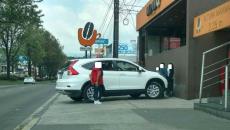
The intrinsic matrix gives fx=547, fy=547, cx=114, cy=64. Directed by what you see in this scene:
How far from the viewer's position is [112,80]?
67.0ft

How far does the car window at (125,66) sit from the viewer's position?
68.1 ft

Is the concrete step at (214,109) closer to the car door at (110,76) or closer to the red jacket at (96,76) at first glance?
the red jacket at (96,76)

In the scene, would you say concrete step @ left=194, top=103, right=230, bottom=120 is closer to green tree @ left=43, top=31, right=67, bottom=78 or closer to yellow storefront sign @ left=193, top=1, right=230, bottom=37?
yellow storefront sign @ left=193, top=1, right=230, bottom=37

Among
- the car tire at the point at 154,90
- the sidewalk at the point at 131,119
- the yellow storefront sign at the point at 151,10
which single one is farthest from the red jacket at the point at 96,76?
the yellow storefront sign at the point at 151,10

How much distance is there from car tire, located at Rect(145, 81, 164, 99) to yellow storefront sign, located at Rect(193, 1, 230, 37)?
253 cm

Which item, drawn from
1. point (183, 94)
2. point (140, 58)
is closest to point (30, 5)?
point (140, 58)

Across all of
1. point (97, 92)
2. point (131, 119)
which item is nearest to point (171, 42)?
point (97, 92)

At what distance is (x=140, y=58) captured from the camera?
128 ft

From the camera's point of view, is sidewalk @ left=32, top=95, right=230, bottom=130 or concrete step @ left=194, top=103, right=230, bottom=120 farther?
concrete step @ left=194, top=103, right=230, bottom=120

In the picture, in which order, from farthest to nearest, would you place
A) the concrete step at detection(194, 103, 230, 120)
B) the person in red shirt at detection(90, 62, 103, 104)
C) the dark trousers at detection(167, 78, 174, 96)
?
the dark trousers at detection(167, 78, 174, 96), the person in red shirt at detection(90, 62, 103, 104), the concrete step at detection(194, 103, 230, 120)

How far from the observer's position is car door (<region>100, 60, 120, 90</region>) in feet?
66.8

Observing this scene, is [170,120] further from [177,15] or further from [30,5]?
[30,5]

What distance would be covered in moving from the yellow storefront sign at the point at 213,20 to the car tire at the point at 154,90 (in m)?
2.53

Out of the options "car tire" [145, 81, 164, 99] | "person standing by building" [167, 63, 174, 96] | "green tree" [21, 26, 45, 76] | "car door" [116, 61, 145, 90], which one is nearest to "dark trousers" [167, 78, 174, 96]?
"person standing by building" [167, 63, 174, 96]
